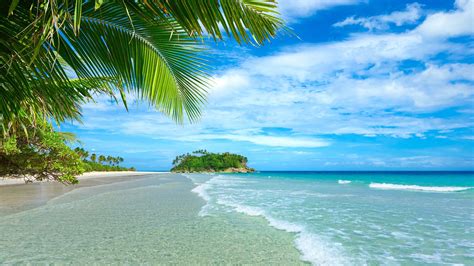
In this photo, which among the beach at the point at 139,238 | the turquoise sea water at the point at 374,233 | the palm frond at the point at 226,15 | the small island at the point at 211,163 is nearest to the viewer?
the palm frond at the point at 226,15

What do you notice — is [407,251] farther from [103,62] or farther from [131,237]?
[103,62]

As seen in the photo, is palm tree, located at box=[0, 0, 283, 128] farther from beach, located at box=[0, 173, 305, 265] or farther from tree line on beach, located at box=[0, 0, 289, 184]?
beach, located at box=[0, 173, 305, 265]

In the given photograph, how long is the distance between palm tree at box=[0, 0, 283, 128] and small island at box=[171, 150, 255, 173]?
11549 cm

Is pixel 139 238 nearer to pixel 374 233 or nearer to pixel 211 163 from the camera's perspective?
pixel 374 233

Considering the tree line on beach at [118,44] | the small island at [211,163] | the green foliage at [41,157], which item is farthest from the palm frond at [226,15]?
the small island at [211,163]

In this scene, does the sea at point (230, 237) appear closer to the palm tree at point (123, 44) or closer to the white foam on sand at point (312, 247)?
the white foam on sand at point (312, 247)

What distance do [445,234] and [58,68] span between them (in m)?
8.81

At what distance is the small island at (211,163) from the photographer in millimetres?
118625

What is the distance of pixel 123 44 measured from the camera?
255cm

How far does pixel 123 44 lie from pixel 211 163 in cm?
11781

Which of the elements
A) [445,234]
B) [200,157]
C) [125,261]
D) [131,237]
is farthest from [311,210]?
[200,157]

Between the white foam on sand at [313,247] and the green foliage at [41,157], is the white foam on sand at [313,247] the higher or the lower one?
the lower one

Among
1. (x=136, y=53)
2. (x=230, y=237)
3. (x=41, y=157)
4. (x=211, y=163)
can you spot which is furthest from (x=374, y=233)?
(x=211, y=163)

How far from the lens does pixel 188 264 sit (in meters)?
5.37
